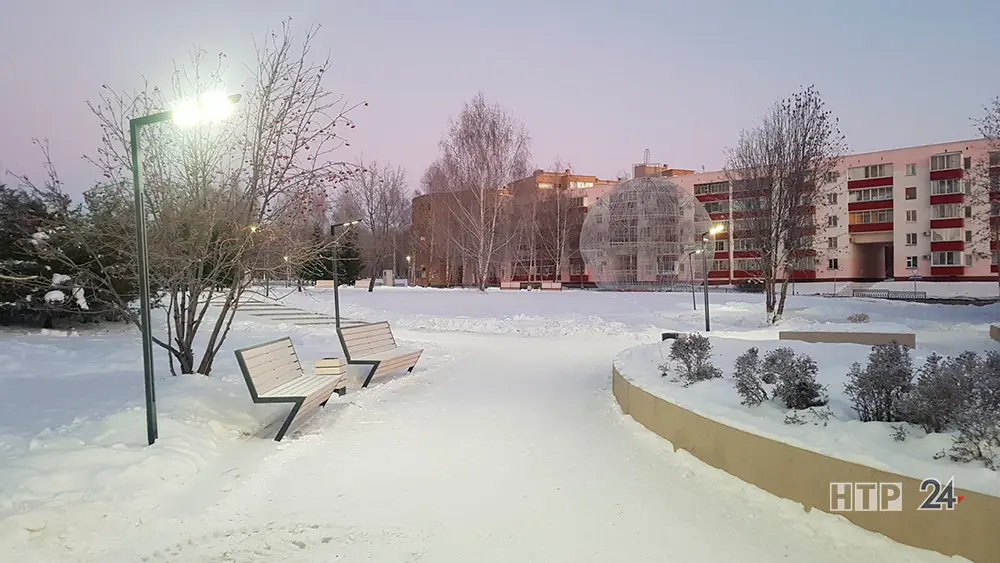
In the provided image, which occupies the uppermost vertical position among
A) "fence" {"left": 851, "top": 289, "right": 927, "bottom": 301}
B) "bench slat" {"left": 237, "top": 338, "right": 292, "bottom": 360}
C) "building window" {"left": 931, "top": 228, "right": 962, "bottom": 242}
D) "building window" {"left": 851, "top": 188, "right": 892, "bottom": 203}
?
"building window" {"left": 851, "top": 188, "right": 892, "bottom": 203}

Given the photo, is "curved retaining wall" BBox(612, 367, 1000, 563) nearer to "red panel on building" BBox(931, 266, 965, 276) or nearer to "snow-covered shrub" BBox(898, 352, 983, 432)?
"snow-covered shrub" BBox(898, 352, 983, 432)

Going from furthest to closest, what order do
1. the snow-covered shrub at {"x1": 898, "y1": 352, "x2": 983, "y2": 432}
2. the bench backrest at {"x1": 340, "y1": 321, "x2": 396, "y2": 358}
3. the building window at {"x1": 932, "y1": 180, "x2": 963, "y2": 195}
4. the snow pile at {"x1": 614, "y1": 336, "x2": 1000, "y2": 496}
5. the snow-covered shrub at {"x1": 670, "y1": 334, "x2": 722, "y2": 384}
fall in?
the building window at {"x1": 932, "y1": 180, "x2": 963, "y2": 195}, the bench backrest at {"x1": 340, "y1": 321, "x2": 396, "y2": 358}, the snow-covered shrub at {"x1": 670, "y1": 334, "x2": 722, "y2": 384}, the snow-covered shrub at {"x1": 898, "y1": 352, "x2": 983, "y2": 432}, the snow pile at {"x1": 614, "y1": 336, "x2": 1000, "y2": 496}

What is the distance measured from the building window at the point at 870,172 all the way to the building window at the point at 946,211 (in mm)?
4420

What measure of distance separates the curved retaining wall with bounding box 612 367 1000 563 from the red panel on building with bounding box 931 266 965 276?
5311 cm

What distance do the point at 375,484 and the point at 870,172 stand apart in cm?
5742

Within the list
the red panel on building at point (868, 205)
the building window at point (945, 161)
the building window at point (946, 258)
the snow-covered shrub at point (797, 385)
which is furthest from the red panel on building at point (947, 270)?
the snow-covered shrub at point (797, 385)

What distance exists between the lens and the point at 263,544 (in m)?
3.66

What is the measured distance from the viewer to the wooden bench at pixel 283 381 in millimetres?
5934

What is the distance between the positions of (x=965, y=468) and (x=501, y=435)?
12.6 ft

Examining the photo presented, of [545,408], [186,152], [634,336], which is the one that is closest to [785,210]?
[634,336]

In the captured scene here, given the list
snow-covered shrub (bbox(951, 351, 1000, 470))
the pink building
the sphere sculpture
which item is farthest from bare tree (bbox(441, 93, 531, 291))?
snow-covered shrub (bbox(951, 351, 1000, 470))

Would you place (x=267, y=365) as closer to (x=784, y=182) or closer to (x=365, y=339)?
(x=365, y=339)

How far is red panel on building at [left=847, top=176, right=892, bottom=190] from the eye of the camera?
50375 mm

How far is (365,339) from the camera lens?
9.85 m
